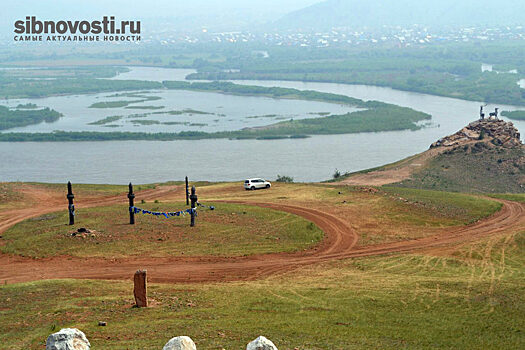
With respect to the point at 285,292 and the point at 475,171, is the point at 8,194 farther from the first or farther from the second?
the point at 475,171

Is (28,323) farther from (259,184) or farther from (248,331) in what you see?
(259,184)

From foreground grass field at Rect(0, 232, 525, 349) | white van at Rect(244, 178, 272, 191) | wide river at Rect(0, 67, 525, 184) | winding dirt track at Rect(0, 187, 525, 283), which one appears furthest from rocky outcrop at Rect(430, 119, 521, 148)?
foreground grass field at Rect(0, 232, 525, 349)

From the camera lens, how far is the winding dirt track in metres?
33.6

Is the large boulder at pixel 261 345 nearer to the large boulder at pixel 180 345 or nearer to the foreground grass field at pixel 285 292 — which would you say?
the large boulder at pixel 180 345

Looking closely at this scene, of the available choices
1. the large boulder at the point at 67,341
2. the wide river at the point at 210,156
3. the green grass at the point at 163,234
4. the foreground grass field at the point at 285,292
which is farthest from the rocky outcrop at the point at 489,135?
the large boulder at the point at 67,341

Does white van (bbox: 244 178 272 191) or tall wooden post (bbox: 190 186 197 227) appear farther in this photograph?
white van (bbox: 244 178 272 191)

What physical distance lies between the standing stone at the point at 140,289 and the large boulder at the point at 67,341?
20.0 feet

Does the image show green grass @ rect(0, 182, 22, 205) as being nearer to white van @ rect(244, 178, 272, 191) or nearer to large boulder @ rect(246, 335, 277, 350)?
white van @ rect(244, 178, 272, 191)

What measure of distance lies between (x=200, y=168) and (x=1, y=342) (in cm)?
8952

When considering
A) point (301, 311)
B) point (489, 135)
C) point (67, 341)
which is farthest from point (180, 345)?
point (489, 135)

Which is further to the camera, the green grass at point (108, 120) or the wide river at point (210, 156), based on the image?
the green grass at point (108, 120)

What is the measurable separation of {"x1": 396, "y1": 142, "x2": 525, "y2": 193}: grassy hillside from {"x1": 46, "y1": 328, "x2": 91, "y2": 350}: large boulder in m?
59.4

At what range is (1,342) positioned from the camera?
22.1 meters

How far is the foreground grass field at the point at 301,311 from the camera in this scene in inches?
901
